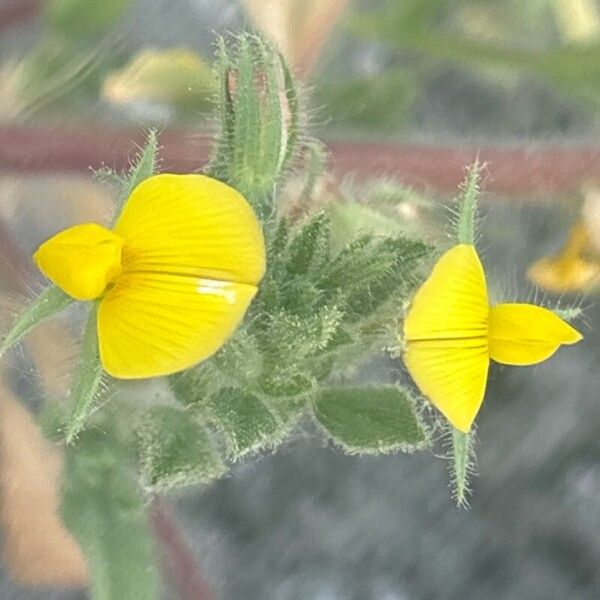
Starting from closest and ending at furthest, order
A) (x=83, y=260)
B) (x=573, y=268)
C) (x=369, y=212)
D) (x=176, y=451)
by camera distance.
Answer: (x=83, y=260)
(x=176, y=451)
(x=369, y=212)
(x=573, y=268)

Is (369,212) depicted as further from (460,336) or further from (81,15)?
(81,15)

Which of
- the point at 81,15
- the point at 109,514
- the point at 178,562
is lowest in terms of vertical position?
the point at 178,562

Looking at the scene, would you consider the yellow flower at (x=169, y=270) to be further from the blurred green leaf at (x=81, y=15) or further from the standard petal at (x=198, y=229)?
the blurred green leaf at (x=81, y=15)

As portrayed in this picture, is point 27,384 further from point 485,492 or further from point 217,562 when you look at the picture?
point 485,492

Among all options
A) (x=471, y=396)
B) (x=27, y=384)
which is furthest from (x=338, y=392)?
(x=27, y=384)

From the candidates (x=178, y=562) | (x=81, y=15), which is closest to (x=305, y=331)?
(x=178, y=562)

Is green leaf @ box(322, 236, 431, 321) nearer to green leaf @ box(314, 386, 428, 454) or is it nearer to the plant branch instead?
green leaf @ box(314, 386, 428, 454)

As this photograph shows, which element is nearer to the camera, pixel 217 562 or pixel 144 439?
pixel 144 439
